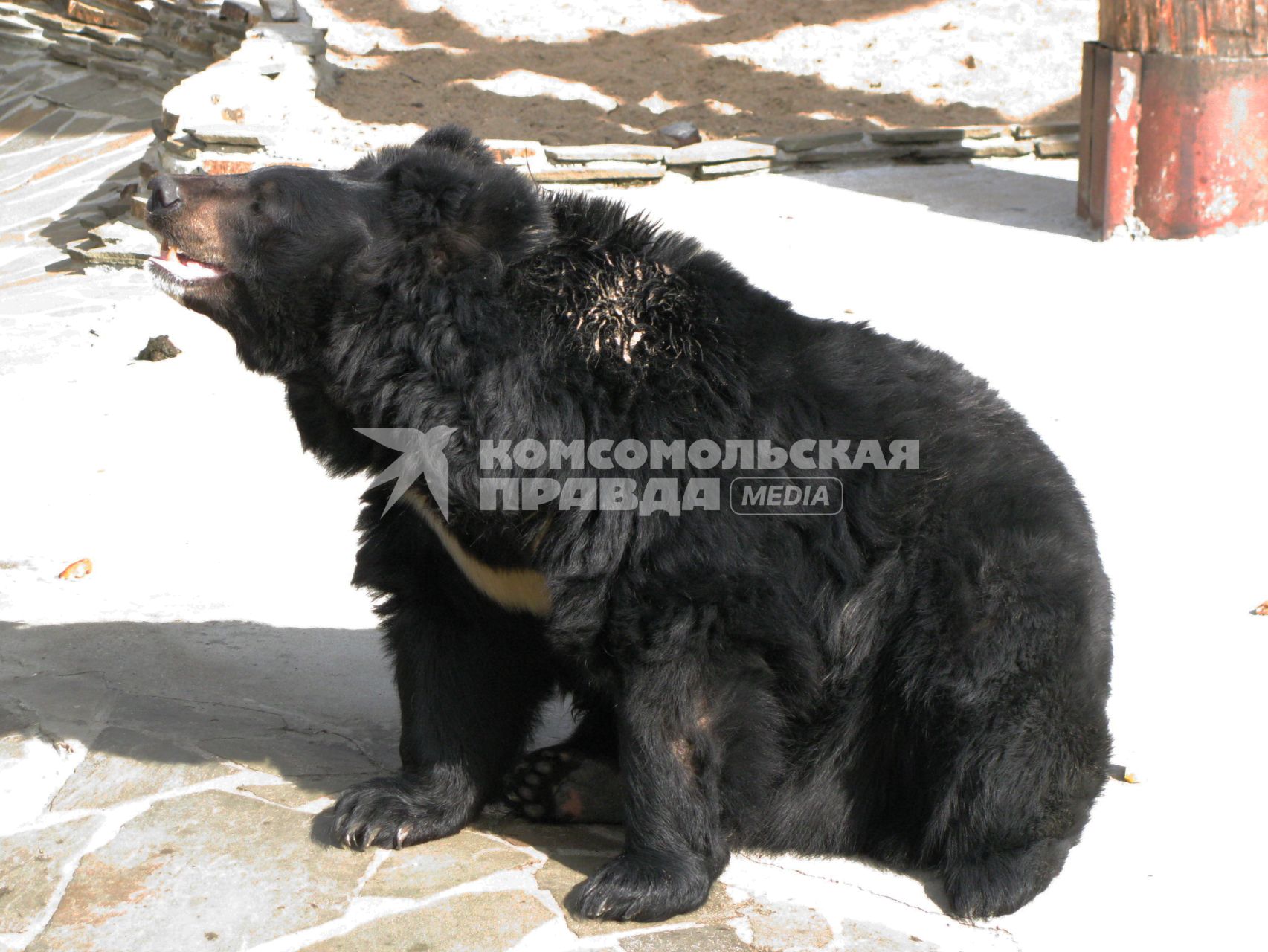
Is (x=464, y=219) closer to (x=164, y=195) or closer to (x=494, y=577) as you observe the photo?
(x=164, y=195)

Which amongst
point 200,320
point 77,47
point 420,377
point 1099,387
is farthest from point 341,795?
point 77,47

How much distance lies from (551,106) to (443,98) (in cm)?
83

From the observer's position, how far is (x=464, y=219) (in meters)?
2.84

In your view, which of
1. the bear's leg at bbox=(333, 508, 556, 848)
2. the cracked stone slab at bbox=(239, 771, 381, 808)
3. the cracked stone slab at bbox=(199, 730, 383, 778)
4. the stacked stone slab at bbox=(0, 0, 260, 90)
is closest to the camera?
the bear's leg at bbox=(333, 508, 556, 848)

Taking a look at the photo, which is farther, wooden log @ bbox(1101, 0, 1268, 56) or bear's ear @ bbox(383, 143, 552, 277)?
wooden log @ bbox(1101, 0, 1268, 56)

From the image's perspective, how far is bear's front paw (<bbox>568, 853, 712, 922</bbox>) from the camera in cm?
269

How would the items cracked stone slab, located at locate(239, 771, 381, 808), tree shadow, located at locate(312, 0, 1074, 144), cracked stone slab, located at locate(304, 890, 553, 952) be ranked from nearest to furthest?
1. cracked stone slab, located at locate(304, 890, 553, 952)
2. cracked stone slab, located at locate(239, 771, 381, 808)
3. tree shadow, located at locate(312, 0, 1074, 144)

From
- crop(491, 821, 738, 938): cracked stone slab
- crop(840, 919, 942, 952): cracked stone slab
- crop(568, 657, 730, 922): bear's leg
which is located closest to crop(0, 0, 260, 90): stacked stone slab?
crop(491, 821, 738, 938): cracked stone slab

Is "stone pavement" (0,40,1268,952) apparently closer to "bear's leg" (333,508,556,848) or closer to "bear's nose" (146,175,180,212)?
"bear's leg" (333,508,556,848)

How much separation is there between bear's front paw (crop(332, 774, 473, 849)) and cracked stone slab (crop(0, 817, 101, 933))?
0.54m

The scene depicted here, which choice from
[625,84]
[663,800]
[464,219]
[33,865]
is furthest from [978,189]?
[33,865]

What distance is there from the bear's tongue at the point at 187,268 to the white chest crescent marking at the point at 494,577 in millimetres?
610

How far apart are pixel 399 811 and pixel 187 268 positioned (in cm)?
123

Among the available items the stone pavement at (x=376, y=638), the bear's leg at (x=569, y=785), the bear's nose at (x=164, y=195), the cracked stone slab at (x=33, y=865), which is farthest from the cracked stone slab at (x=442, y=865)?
the bear's nose at (x=164, y=195)
